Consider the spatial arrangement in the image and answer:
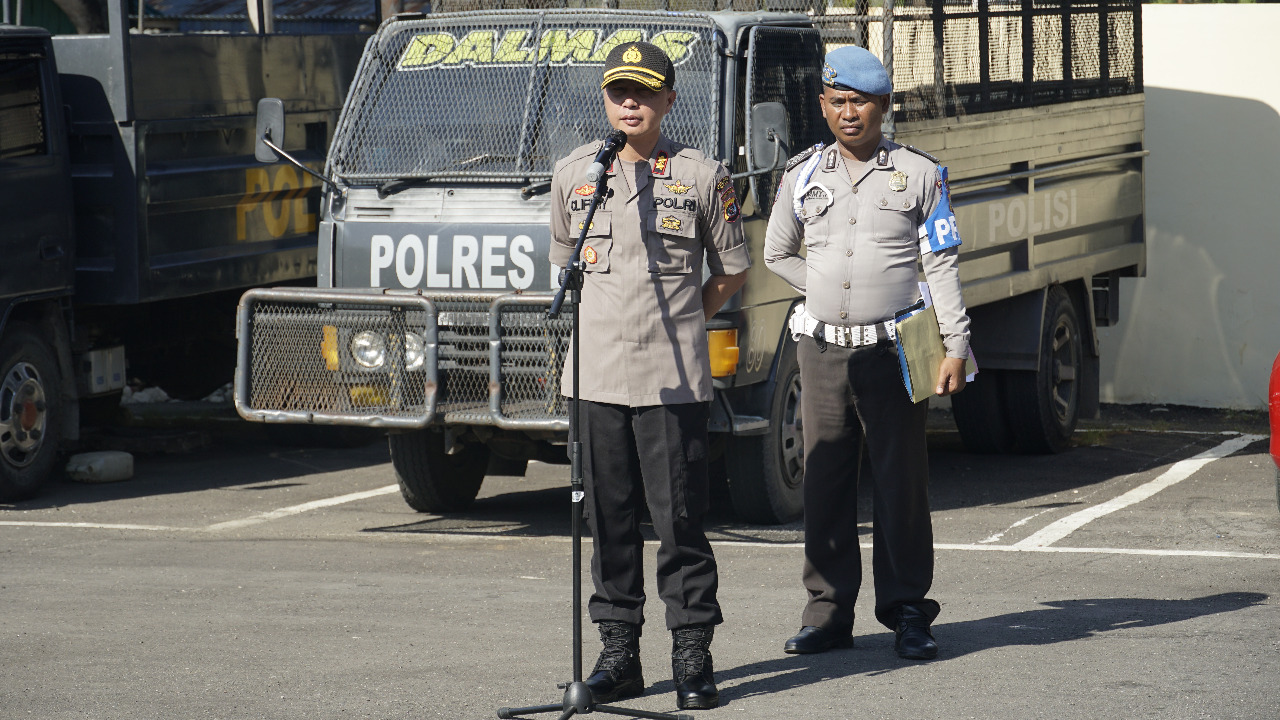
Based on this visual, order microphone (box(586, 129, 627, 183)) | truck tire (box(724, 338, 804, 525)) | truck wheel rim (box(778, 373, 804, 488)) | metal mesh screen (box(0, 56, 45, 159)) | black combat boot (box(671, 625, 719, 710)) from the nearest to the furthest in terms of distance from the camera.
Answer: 1. microphone (box(586, 129, 627, 183))
2. black combat boot (box(671, 625, 719, 710))
3. truck tire (box(724, 338, 804, 525))
4. truck wheel rim (box(778, 373, 804, 488))
5. metal mesh screen (box(0, 56, 45, 159))

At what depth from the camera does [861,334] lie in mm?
5648

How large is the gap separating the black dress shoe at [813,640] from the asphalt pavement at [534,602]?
0.14ft

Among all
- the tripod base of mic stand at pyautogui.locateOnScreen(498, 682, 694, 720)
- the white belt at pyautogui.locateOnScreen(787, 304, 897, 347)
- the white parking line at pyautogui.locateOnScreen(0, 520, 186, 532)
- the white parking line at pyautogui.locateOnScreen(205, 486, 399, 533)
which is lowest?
the white parking line at pyautogui.locateOnScreen(205, 486, 399, 533)

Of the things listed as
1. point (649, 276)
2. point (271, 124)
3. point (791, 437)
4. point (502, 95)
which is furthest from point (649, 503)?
point (271, 124)

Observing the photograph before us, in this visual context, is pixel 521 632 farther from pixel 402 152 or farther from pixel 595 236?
Result: pixel 402 152

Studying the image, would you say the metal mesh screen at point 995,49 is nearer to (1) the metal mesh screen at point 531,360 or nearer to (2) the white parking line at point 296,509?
(1) the metal mesh screen at point 531,360

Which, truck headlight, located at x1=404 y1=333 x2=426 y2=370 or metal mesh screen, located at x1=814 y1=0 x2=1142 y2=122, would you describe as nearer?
truck headlight, located at x1=404 y1=333 x2=426 y2=370

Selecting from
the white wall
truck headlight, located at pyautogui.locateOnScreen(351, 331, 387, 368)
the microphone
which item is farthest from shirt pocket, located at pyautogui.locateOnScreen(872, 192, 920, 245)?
the white wall

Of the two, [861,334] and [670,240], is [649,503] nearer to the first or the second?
[670,240]

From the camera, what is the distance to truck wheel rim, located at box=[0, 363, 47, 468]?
9.23m

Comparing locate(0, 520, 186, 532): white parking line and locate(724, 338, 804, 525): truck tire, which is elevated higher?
locate(724, 338, 804, 525): truck tire

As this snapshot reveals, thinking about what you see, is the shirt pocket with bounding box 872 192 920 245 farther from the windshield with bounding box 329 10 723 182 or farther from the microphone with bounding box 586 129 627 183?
the windshield with bounding box 329 10 723 182

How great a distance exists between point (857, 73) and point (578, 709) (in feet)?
7.01

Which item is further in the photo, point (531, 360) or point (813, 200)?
point (531, 360)
